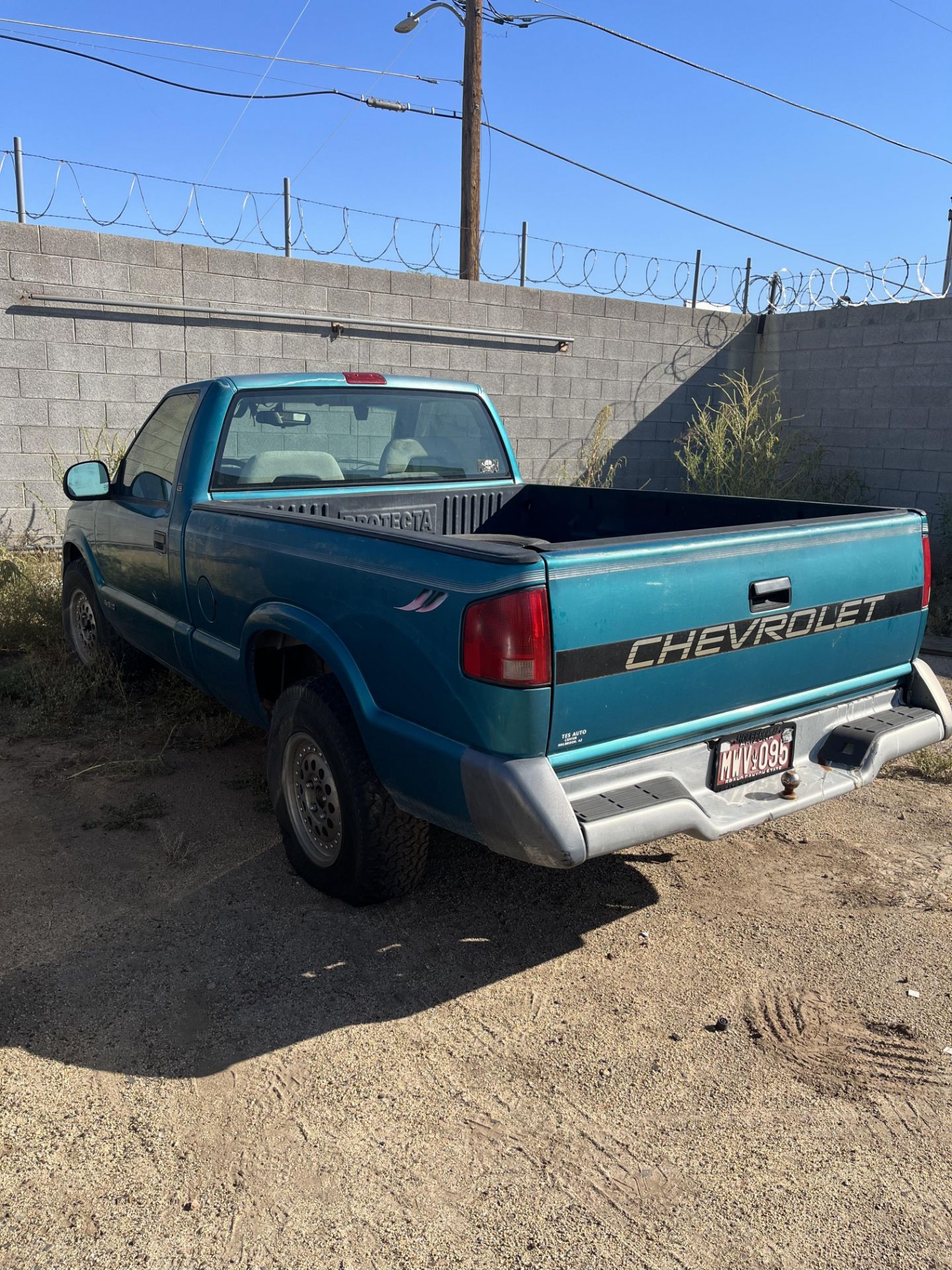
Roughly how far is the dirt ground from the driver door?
111cm

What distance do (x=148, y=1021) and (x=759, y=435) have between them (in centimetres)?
972

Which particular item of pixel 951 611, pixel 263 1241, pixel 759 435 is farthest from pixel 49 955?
pixel 759 435

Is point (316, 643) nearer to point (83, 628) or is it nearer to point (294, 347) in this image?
point (83, 628)

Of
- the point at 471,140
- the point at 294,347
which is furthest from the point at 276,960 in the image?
the point at 471,140

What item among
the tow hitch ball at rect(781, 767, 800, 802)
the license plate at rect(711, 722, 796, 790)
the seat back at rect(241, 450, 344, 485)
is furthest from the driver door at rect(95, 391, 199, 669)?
the tow hitch ball at rect(781, 767, 800, 802)

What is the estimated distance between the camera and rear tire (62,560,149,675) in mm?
5875

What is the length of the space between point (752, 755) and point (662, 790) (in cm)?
46

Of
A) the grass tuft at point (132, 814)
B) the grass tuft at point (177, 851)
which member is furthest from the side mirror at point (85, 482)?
the grass tuft at point (177, 851)

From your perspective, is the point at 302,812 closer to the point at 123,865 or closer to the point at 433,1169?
the point at 123,865

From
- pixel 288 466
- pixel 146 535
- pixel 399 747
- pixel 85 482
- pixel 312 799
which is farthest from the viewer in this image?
pixel 85 482

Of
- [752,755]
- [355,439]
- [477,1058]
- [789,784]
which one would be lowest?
[477,1058]

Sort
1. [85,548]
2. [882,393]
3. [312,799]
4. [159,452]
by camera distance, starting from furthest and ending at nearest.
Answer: [882,393] → [85,548] → [159,452] → [312,799]

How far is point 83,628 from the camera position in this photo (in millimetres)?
6332

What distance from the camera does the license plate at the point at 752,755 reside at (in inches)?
125
